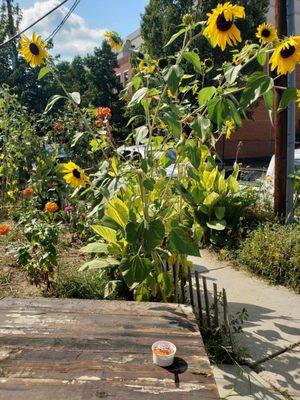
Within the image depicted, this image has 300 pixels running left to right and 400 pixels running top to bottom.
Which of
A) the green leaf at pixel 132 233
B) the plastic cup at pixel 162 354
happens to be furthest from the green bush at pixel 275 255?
the plastic cup at pixel 162 354

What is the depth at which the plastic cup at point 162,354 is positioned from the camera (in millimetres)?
1823

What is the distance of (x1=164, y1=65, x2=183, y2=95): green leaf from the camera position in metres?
2.23

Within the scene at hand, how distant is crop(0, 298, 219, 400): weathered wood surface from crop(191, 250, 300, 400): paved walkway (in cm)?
79

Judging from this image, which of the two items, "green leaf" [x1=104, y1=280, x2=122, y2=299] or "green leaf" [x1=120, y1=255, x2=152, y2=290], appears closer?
"green leaf" [x1=120, y1=255, x2=152, y2=290]

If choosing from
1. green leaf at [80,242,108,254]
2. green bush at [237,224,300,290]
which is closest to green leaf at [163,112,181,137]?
green leaf at [80,242,108,254]

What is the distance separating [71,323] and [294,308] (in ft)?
7.76

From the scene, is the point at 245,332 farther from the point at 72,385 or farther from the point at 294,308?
the point at 72,385

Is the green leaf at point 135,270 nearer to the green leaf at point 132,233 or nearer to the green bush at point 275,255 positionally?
the green leaf at point 132,233

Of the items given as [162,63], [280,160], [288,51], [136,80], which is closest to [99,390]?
[288,51]

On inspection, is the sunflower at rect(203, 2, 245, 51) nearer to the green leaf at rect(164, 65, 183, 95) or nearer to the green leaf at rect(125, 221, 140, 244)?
the green leaf at rect(164, 65, 183, 95)

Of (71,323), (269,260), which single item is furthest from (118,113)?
(71,323)

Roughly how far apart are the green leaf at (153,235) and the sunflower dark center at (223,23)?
1234mm

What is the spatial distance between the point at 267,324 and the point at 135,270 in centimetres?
144

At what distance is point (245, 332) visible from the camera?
10.7 ft
